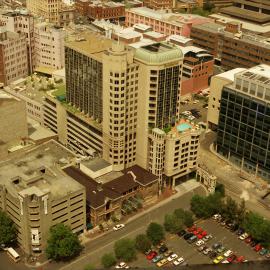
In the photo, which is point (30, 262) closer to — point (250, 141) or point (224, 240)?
point (224, 240)

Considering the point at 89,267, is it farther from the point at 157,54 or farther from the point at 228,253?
the point at 157,54

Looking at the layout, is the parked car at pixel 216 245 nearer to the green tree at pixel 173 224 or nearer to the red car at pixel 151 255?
the green tree at pixel 173 224

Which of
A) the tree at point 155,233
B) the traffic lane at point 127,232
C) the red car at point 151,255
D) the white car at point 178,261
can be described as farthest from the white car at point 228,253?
the traffic lane at point 127,232

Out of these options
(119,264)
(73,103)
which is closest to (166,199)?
(119,264)

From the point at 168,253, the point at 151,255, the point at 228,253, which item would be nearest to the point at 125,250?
the point at 151,255

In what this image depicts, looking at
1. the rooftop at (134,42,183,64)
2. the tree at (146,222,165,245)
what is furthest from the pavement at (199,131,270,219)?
the rooftop at (134,42,183,64)

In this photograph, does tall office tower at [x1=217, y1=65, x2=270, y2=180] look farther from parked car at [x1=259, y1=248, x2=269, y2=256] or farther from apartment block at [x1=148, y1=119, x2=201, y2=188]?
parked car at [x1=259, y1=248, x2=269, y2=256]
